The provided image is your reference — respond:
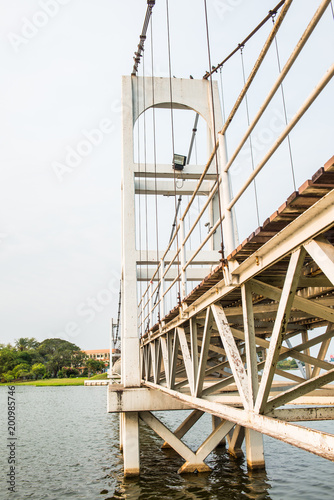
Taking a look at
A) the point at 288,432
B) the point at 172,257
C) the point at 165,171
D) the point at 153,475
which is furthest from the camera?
the point at 165,171

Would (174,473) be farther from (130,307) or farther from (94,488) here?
(130,307)

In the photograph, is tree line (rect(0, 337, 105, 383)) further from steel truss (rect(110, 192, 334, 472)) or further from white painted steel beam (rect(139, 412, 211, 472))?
steel truss (rect(110, 192, 334, 472))

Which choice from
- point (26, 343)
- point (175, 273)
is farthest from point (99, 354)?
point (175, 273)

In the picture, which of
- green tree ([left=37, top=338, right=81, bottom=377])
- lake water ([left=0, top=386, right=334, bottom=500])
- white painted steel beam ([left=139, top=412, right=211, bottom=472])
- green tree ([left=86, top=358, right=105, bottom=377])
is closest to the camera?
lake water ([left=0, top=386, right=334, bottom=500])

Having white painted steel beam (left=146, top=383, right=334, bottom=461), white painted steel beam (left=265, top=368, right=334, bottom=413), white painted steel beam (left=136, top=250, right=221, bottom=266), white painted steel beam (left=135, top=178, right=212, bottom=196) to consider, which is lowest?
white painted steel beam (left=146, top=383, right=334, bottom=461)

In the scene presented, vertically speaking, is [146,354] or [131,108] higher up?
[131,108]

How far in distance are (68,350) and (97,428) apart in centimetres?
10339

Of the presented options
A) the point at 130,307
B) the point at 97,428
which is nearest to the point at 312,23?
the point at 130,307

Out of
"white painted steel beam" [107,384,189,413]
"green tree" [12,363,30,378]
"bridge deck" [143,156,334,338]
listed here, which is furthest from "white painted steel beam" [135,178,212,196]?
"green tree" [12,363,30,378]

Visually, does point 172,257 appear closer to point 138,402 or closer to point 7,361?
point 138,402

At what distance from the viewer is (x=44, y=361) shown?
4707 inches

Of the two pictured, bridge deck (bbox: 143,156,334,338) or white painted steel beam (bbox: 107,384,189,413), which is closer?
bridge deck (bbox: 143,156,334,338)

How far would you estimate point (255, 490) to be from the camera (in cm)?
875

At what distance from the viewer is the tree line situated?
104 m
